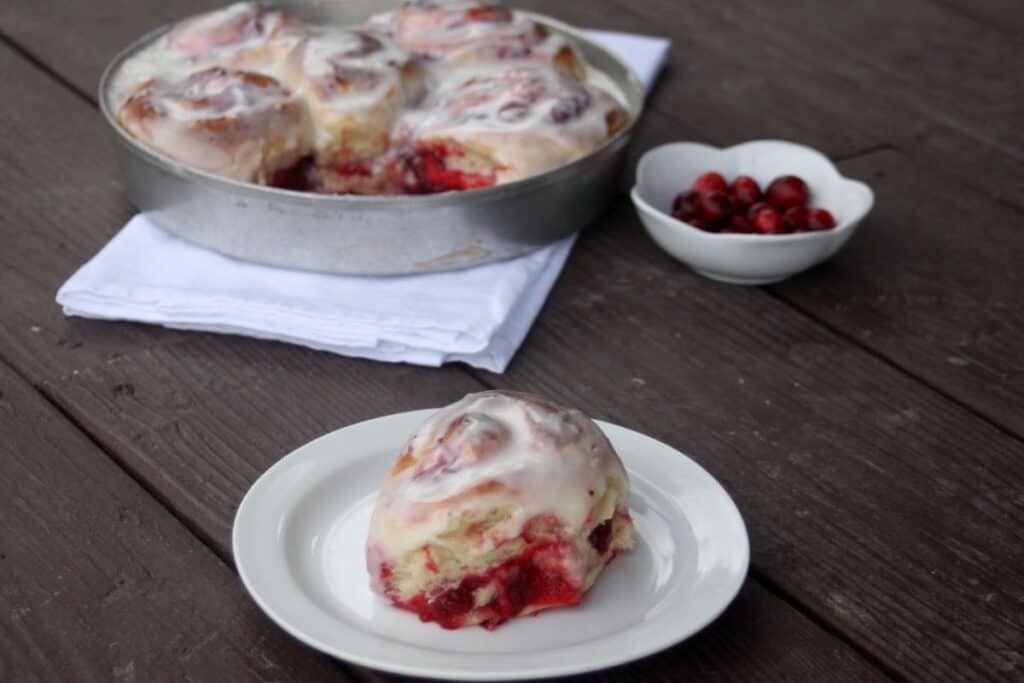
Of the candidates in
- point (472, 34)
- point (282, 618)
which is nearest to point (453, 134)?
point (472, 34)

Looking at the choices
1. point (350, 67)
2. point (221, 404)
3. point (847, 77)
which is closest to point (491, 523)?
point (221, 404)

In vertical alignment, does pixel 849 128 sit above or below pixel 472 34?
below

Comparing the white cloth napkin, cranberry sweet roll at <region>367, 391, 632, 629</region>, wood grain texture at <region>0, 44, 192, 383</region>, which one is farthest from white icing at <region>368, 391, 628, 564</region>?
wood grain texture at <region>0, 44, 192, 383</region>

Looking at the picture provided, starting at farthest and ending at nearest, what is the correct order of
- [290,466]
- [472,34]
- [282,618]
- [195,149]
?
[472,34], [195,149], [290,466], [282,618]

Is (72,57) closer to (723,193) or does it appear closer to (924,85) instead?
(723,193)

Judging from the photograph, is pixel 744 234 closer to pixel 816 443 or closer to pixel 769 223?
pixel 769 223

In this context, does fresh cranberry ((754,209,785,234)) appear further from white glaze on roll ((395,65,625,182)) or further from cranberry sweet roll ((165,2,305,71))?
cranberry sweet roll ((165,2,305,71))
